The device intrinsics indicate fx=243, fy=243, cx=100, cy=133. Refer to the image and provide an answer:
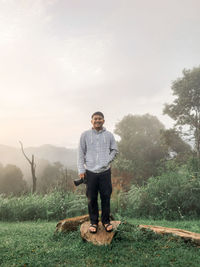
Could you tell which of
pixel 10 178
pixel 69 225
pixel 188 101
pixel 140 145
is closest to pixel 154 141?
pixel 140 145

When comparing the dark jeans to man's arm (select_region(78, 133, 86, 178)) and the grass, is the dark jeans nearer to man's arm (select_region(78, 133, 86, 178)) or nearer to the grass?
man's arm (select_region(78, 133, 86, 178))

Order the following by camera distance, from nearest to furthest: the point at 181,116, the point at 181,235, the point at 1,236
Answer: the point at 181,235, the point at 1,236, the point at 181,116

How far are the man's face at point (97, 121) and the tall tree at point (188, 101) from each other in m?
16.5

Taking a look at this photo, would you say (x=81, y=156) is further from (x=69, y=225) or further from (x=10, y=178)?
(x=10, y=178)

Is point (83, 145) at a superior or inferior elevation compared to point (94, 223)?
superior

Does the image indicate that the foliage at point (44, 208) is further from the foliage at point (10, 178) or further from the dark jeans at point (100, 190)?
the foliage at point (10, 178)

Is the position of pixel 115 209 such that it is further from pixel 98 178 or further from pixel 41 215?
pixel 98 178

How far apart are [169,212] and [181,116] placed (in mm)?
14023

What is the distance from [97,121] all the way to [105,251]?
2.07 m

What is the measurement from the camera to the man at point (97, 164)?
410 cm

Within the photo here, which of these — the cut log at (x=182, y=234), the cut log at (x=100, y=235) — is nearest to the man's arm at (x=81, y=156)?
the cut log at (x=100, y=235)

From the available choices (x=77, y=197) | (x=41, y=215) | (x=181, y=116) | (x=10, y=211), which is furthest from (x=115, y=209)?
(x=181, y=116)

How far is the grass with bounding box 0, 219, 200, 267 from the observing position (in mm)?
3219

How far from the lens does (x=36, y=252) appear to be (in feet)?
12.1
